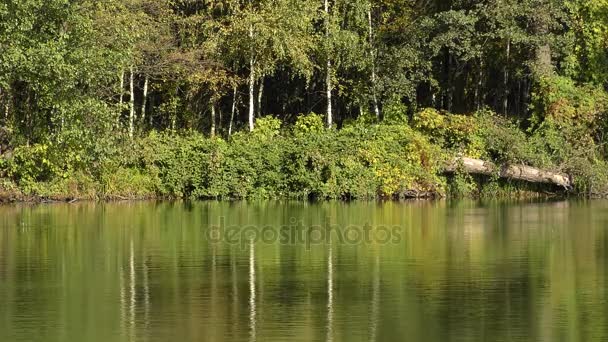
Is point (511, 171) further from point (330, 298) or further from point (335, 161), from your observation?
point (330, 298)

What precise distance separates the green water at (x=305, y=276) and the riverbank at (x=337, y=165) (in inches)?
236

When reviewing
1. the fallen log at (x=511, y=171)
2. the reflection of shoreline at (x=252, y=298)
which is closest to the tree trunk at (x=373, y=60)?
the fallen log at (x=511, y=171)

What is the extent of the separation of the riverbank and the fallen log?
18cm

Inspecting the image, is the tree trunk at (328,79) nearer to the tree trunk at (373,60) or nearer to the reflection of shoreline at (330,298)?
the tree trunk at (373,60)

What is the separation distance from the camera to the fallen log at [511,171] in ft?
131

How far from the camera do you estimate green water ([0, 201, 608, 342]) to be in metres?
16.5

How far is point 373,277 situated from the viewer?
21.0 meters

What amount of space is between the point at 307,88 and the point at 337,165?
8.36 meters

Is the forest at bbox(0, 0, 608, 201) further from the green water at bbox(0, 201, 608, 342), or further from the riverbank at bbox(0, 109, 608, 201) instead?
the green water at bbox(0, 201, 608, 342)

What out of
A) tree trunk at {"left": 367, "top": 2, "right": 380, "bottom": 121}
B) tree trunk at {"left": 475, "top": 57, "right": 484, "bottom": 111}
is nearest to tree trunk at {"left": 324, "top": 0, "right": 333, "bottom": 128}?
tree trunk at {"left": 367, "top": 2, "right": 380, "bottom": 121}

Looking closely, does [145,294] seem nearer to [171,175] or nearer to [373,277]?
[373,277]

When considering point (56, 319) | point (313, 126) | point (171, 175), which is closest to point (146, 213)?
point (171, 175)

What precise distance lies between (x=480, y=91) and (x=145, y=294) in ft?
99.7

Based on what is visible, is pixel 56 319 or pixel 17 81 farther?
pixel 17 81
